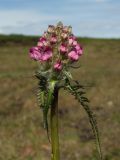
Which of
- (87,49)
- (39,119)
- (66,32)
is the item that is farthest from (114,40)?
(66,32)

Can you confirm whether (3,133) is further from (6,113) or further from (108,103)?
(108,103)

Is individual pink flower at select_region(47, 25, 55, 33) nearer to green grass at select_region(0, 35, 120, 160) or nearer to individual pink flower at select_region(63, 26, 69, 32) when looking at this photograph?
individual pink flower at select_region(63, 26, 69, 32)

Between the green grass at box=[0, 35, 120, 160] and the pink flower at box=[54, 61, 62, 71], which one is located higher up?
the pink flower at box=[54, 61, 62, 71]

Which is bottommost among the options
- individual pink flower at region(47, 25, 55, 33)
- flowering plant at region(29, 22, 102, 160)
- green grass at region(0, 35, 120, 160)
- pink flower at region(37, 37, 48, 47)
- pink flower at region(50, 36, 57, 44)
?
green grass at region(0, 35, 120, 160)

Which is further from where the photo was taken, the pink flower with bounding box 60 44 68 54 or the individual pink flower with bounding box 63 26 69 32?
the individual pink flower with bounding box 63 26 69 32

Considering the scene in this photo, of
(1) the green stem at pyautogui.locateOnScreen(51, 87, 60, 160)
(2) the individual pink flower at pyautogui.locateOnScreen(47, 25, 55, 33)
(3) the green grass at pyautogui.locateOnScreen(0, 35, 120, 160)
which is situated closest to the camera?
(1) the green stem at pyautogui.locateOnScreen(51, 87, 60, 160)

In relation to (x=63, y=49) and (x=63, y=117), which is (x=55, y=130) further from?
(x=63, y=117)

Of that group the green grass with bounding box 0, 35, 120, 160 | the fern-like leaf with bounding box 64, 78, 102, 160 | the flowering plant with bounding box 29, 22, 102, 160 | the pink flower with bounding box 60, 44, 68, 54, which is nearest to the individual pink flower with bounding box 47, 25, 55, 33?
the flowering plant with bounding box 29, 22, 102, 160
